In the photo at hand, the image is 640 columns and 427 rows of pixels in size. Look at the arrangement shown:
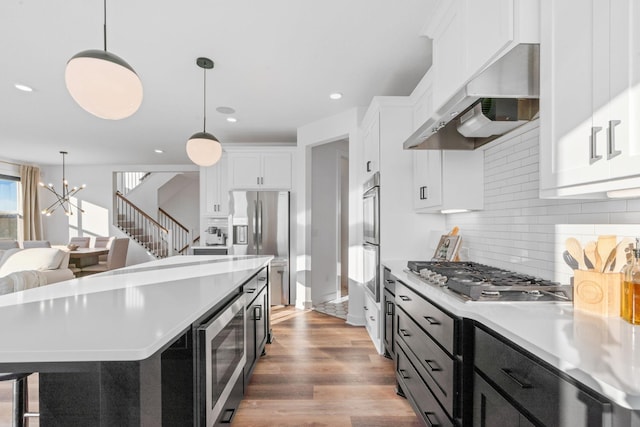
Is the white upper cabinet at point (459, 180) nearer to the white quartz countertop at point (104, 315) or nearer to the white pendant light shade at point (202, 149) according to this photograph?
the white quartz countertop at point (104, 315)

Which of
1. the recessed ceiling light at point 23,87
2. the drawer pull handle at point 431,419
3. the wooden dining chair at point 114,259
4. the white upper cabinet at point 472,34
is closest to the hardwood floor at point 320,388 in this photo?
the drawer pull handle at point 431,419

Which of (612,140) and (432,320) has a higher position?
(612,140)

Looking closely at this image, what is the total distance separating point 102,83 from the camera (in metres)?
1.49

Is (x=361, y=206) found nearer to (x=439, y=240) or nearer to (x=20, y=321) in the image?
(x=439, y=240)

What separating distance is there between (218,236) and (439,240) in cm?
413

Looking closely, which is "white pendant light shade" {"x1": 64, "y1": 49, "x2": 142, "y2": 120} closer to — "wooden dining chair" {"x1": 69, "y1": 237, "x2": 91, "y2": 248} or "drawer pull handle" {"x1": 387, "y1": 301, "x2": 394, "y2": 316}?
"drawer pull handle" {"x1": 387, "y1": 301, "x2": 394, "y2": 316}

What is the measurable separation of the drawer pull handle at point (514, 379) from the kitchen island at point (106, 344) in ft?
3.47

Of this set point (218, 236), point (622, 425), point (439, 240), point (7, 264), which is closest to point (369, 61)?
point (439, 240)

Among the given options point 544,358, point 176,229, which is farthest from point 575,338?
point 176,229

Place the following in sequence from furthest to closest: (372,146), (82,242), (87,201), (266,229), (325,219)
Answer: (87,201) < (82,242) < (325,219) < (266,229) < (372,146)

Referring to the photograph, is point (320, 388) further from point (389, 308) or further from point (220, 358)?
point (220, 358)

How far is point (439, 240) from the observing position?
2959 mm

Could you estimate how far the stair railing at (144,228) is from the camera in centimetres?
858

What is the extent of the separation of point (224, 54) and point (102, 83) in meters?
1.56
